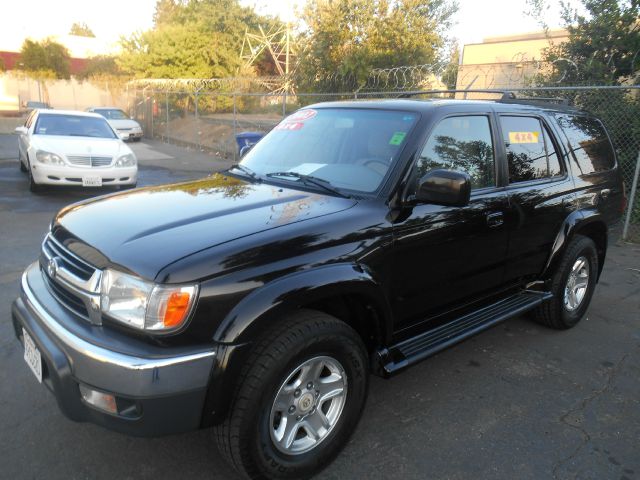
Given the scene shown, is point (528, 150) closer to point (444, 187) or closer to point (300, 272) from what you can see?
point (444, 187)

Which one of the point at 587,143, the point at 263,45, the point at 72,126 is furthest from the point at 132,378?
the point at 263,45

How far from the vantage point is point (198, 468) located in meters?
2.58

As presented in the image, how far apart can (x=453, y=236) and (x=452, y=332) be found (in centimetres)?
63

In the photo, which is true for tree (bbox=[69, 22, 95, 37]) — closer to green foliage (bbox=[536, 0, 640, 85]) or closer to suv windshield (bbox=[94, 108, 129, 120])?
suv windshield (bbox=[94, 108, 129, 120])

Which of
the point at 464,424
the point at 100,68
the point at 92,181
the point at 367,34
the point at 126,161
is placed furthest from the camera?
the point at 100,68

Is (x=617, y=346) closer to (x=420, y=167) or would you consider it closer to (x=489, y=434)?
(x=489, y=434)

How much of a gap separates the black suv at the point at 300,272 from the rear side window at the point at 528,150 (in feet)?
0.05

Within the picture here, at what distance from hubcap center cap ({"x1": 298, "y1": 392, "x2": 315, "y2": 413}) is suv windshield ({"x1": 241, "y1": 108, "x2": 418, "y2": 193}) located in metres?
1.18

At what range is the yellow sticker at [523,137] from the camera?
3672mm

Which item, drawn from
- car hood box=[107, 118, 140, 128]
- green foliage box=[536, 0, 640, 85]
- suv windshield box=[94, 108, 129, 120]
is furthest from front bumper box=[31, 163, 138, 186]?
suv windshield box=[94, 108, 129, 120]

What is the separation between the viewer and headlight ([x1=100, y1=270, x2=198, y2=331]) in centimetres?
208

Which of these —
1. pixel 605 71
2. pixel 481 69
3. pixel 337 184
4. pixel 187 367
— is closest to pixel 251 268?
pixel 187 367

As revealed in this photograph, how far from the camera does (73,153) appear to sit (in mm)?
8812

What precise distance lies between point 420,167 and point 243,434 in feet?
5.85
